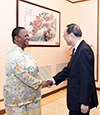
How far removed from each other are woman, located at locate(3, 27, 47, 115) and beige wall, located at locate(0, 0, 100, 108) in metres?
1.22

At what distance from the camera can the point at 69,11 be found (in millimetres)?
5316

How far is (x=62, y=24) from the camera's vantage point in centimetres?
496

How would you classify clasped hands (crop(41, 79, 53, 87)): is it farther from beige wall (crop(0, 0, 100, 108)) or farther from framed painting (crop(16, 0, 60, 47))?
framed painting (crop(16, 0, 60, 47))

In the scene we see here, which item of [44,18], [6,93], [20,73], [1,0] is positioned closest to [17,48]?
[20,73]

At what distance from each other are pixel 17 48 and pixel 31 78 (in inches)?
16.7

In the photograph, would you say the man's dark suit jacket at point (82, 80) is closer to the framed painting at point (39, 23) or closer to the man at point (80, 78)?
the man at point (80, 78)

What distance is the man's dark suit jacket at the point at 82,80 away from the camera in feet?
5.04

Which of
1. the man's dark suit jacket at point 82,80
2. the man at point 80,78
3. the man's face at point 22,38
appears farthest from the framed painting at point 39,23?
the man's dark suit jacket at point 82,80

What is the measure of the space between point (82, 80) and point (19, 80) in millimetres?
801

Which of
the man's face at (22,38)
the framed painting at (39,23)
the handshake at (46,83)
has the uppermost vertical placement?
the framed painting at (39,23)

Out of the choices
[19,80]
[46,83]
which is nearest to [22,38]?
[19,80]

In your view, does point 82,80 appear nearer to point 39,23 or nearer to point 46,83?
point 46,83

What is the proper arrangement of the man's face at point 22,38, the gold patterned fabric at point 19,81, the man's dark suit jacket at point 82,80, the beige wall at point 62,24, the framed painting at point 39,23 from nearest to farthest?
the man's dark suit jacket at point 82,80, the gold patterned fabric at point 19,81, the man's face at point 22,38, the beige wall at point 62,24, the framed painting at point 39,23

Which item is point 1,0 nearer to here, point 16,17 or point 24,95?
point 16,17
